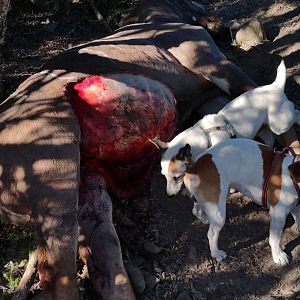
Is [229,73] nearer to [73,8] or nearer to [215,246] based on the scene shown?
[215,246]

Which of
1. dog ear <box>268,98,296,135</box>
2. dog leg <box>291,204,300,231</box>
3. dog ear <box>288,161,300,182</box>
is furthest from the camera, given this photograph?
dog ear <box>268,98,296,135</box>

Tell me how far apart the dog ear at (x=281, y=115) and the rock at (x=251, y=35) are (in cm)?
174

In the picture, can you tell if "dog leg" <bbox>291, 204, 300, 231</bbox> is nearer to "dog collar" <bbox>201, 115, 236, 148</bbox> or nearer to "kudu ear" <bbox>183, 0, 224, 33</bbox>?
"dog collar" <bbox>201, 115, 236, 148</bbox>

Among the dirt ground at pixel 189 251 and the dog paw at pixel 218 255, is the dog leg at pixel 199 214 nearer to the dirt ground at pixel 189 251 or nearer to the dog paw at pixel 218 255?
the dirt ground at pixel 189 251

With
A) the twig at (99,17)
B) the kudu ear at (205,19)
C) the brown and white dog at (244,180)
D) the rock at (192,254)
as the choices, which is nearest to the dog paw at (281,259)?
the brown and white dog at (244,180)

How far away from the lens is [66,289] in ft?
12.0

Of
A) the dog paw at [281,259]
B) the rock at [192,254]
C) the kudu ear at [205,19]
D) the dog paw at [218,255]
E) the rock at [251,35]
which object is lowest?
the dog paw at [281,259]

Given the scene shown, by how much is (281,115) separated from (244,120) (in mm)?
315

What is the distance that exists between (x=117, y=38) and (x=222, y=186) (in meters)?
1.99

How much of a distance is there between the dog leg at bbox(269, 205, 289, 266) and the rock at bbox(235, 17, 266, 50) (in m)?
2.86

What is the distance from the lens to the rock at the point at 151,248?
411 centimetres

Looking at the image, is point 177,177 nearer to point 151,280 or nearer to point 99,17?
point 151,280

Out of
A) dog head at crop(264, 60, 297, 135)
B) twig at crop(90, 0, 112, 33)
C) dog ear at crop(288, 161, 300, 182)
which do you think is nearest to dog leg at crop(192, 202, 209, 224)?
dog ear at crop(288, 161, 300, 182)

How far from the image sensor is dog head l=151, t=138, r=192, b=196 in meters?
3.99
